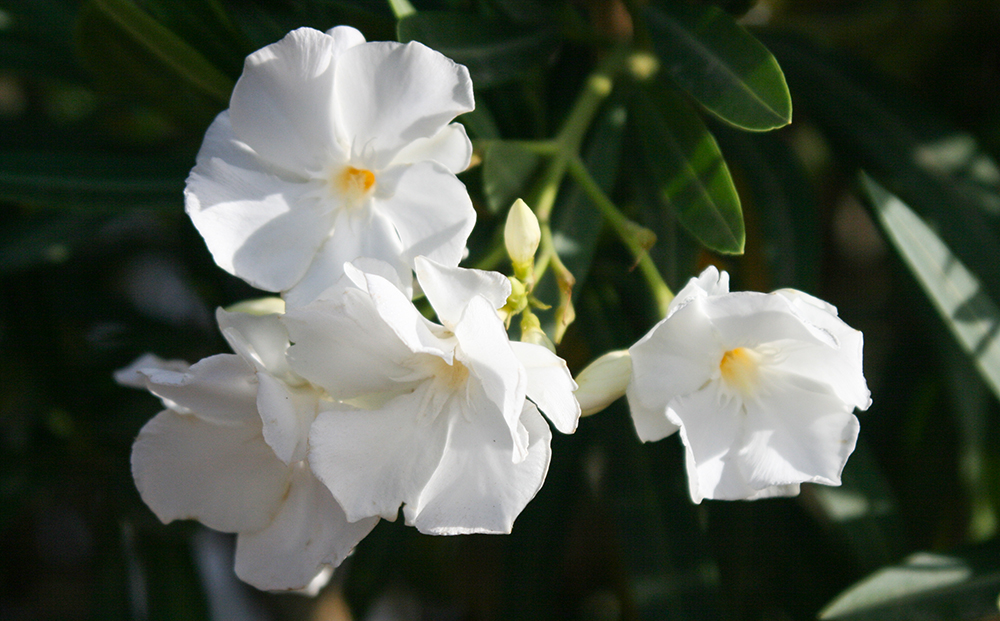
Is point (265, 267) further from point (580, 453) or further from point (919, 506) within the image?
point (919, 506)

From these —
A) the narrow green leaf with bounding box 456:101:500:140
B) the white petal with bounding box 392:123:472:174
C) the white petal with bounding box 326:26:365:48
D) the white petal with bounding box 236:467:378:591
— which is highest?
the white petal with bounding box 326:26:365:48

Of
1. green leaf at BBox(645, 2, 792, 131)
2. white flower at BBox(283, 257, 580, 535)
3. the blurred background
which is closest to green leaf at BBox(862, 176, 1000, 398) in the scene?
the blurred background

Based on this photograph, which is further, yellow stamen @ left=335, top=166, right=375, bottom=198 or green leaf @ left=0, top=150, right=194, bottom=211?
green leaf @ left=0, top=150, right=194, bottom=211

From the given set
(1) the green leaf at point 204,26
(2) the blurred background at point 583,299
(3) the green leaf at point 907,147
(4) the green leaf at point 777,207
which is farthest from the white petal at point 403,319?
(3) the green leaf at point 907,147

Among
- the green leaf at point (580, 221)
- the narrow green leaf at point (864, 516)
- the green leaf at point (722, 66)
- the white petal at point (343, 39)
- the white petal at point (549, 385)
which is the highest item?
the white petal at point (343, 39)

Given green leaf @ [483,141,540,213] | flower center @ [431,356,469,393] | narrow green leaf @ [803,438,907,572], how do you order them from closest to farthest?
flower center @ [431,356,469,393]
green leaf @ [483,141,540,213]
narrow green leaf @ [803,438,907,572]

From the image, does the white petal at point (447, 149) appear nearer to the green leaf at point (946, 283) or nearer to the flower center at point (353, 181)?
the flower center at point (353, 181)

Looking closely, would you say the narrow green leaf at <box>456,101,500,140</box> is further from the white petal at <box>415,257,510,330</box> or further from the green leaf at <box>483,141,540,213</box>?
the white petal at <box>415,257,510,330</box>

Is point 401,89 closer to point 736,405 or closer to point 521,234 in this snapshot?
point 521,234
